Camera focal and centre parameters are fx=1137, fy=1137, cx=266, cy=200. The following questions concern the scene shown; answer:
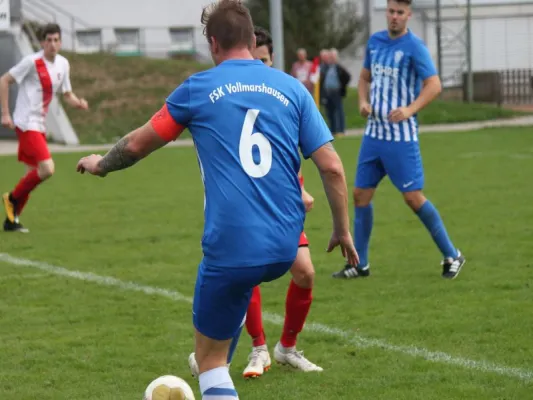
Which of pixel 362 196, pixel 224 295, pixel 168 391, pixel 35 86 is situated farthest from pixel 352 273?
pixel 35 86

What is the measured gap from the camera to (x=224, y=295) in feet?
14.7

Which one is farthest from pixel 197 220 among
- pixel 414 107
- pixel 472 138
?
pixel 472 138

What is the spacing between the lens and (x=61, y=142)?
2738 centimetres

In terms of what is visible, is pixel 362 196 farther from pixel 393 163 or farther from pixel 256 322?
pixel 256 322

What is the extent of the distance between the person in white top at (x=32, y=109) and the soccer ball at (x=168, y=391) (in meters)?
7.18

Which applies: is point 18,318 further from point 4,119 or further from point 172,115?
point 4,119

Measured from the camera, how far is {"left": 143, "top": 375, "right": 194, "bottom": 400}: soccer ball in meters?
5.05

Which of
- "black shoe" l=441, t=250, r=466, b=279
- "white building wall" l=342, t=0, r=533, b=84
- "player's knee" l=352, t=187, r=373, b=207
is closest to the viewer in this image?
"black shoe" l=441, t=250, r=466, b=279

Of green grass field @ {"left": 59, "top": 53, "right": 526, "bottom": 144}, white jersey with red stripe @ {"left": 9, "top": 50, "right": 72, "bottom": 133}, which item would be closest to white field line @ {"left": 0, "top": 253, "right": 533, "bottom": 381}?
white jersey with red stripe @ {"left": 9, "top": 50, "right": 72, "bottom": 133}

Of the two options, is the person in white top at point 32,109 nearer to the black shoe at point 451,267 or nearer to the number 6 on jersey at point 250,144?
the black shoe at point 451,267

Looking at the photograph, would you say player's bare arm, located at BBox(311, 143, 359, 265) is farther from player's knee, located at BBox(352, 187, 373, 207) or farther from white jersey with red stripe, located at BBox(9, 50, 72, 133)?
white jersey with red stripe, located at BBox(9, 50, 72, 133)

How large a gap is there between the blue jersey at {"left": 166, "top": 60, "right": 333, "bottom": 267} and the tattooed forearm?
0.27 meters

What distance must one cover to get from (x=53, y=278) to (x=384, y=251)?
2997 millimetres

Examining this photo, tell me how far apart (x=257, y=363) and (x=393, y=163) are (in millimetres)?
3092
